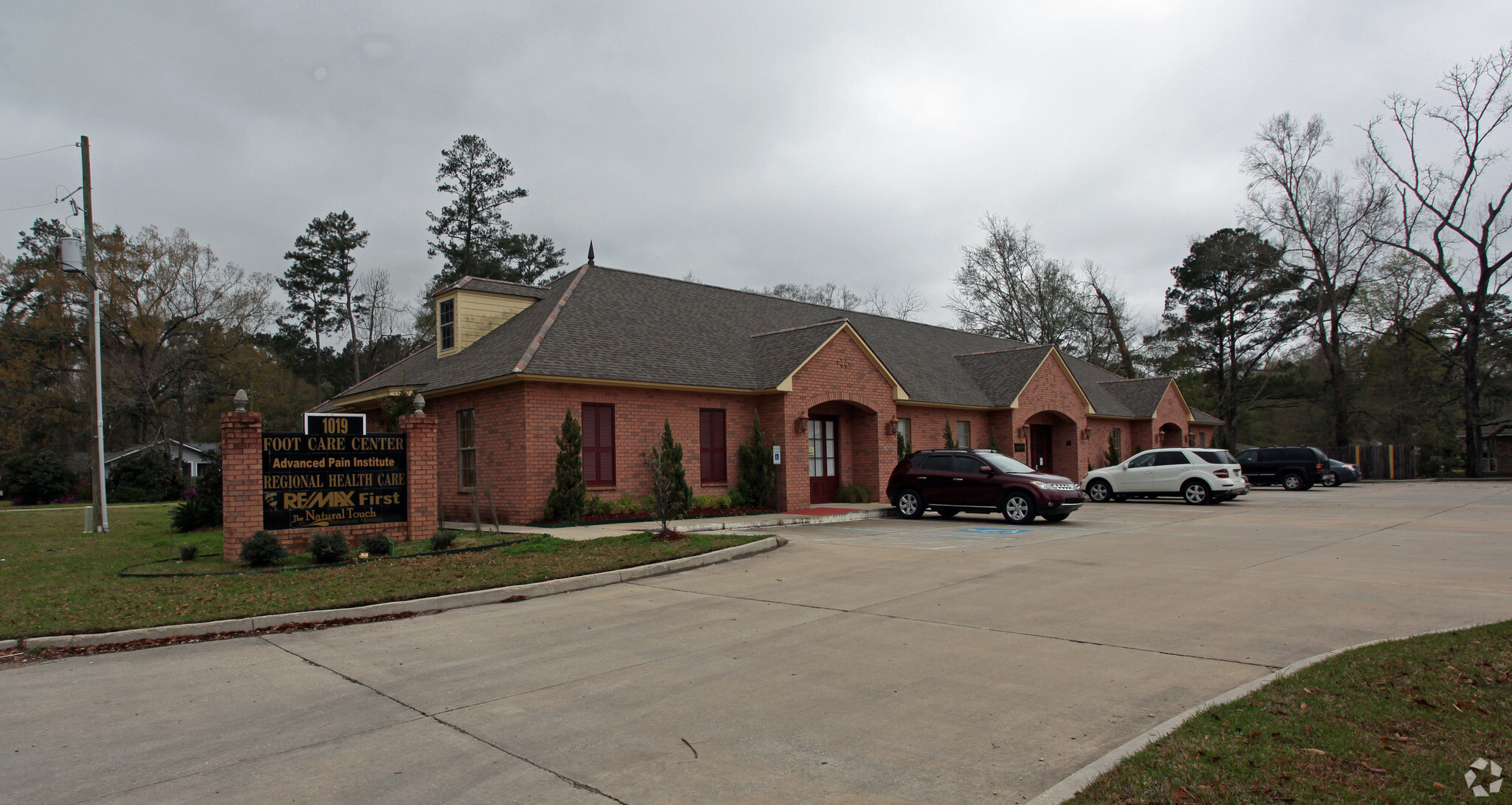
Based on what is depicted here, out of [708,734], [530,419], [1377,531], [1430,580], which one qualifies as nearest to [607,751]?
[708,734]

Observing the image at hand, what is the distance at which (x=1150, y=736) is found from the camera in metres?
4.73

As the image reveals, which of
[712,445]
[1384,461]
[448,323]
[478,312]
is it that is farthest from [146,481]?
[1384,461]

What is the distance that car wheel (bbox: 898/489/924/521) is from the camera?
20.2m

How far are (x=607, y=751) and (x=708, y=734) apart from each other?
2.09 feet

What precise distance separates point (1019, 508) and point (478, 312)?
1525 centimetres

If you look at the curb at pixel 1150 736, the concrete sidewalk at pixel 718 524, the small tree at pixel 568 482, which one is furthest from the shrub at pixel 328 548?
the curb at pixel 1150 736

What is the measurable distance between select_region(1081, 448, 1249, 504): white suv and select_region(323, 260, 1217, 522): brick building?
3854mm

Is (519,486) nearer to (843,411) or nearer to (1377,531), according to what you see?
(843,411)

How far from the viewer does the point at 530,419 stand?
1825 centimetres

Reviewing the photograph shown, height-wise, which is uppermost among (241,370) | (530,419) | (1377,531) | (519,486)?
(241,370)

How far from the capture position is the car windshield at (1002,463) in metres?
19.1

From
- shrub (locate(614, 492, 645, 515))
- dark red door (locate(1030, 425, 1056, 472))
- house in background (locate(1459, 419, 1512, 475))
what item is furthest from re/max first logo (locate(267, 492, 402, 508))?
house in background (locate(1459, 419, 1512, 475))

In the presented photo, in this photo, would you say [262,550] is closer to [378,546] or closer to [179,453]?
[378,546]

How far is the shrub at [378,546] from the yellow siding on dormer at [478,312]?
1082cm
